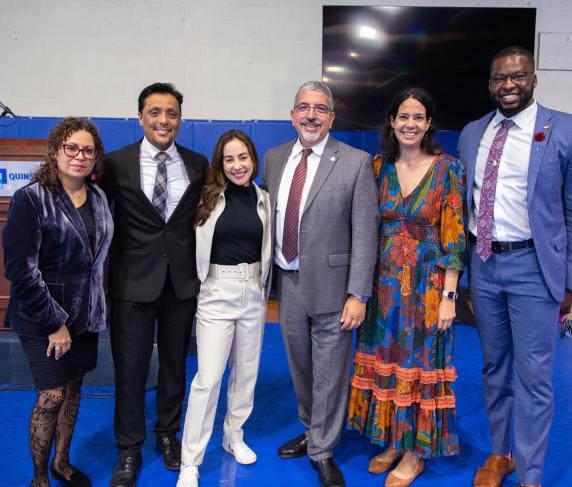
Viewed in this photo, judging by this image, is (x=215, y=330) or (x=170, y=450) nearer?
(x=215, y=330)

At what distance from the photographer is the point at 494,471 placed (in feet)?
7.33

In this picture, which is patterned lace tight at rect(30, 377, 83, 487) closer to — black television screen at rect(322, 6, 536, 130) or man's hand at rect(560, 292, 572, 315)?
man's hand at rect(560, 292, 572, 315)

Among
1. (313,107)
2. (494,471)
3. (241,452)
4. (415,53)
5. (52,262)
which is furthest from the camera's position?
(415,53)

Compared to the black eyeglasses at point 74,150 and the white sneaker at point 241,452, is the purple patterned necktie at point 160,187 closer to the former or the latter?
the black eyeglasses at point 74,150

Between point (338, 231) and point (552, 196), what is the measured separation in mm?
851

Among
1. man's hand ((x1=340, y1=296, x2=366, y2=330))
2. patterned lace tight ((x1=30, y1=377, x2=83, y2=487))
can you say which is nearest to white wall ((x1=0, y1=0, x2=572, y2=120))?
man's hand ((x1=340, y1=296, x2=366, y2=330))

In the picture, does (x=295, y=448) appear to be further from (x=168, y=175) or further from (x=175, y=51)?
(x=175, y=51)

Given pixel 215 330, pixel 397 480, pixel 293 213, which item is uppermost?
pixel 293 213

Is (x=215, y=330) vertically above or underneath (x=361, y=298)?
underneath

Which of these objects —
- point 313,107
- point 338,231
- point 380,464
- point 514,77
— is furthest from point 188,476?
point 514,77

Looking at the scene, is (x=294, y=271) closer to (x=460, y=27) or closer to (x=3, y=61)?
(x=460, y=27)

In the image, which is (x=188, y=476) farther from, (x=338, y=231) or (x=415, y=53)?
(x=415, y=53)

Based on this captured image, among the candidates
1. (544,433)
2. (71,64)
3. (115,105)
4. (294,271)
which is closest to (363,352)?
(294,271)

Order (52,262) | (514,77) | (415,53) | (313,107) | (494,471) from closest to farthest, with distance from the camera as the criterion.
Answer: (52,262), (514,77), (313,107), (494,471), (415,53)
